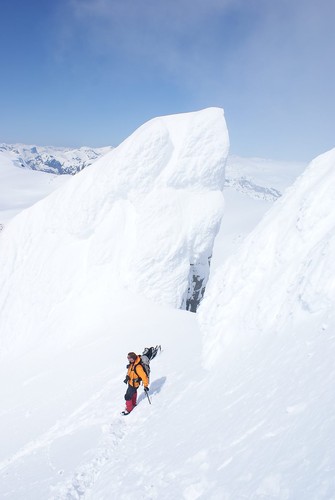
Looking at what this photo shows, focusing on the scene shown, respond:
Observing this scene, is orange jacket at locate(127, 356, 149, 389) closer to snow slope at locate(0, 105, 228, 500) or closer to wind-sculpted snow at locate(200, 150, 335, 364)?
wind-sculpted snow at locate(200, 150, 335, 364)

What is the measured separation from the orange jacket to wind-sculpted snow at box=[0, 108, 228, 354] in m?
12.5

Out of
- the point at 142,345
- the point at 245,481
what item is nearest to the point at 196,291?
the point at 142,345

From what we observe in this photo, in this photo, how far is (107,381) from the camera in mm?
13875

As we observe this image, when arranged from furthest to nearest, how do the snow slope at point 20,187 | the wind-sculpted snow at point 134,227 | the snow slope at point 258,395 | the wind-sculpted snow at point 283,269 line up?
the snow slope at point 20,187, the wind-sculpted snow at point 134,227, the wind-sculpted snow at point 283,269, the snow slope at point 258,395

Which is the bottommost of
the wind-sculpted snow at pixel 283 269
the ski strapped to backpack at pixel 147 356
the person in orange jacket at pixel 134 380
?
the person in orange jacket at pixel 134 380

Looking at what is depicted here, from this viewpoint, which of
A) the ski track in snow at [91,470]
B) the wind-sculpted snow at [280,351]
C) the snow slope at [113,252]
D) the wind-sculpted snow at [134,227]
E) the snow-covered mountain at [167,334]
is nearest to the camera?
the wind-sculpted snow at [280,351]

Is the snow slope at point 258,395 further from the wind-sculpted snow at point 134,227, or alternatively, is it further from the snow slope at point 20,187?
the snow slope at point 20,187

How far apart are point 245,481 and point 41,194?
400 feet

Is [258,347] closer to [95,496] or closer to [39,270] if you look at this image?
[95,496]

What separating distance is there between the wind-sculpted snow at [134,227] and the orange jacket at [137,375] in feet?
41.0

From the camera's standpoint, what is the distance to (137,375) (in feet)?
35.1

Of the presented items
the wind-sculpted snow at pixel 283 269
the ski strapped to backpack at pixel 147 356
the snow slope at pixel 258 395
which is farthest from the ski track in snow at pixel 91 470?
the wind-sculpted snow at pixel 283 269

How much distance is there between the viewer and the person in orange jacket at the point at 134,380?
10.4 meters

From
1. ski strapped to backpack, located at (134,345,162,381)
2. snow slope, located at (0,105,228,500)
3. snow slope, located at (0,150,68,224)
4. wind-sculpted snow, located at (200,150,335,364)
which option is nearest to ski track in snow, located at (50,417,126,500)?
ski strapped to backpack, located at (134,345,162,381)
